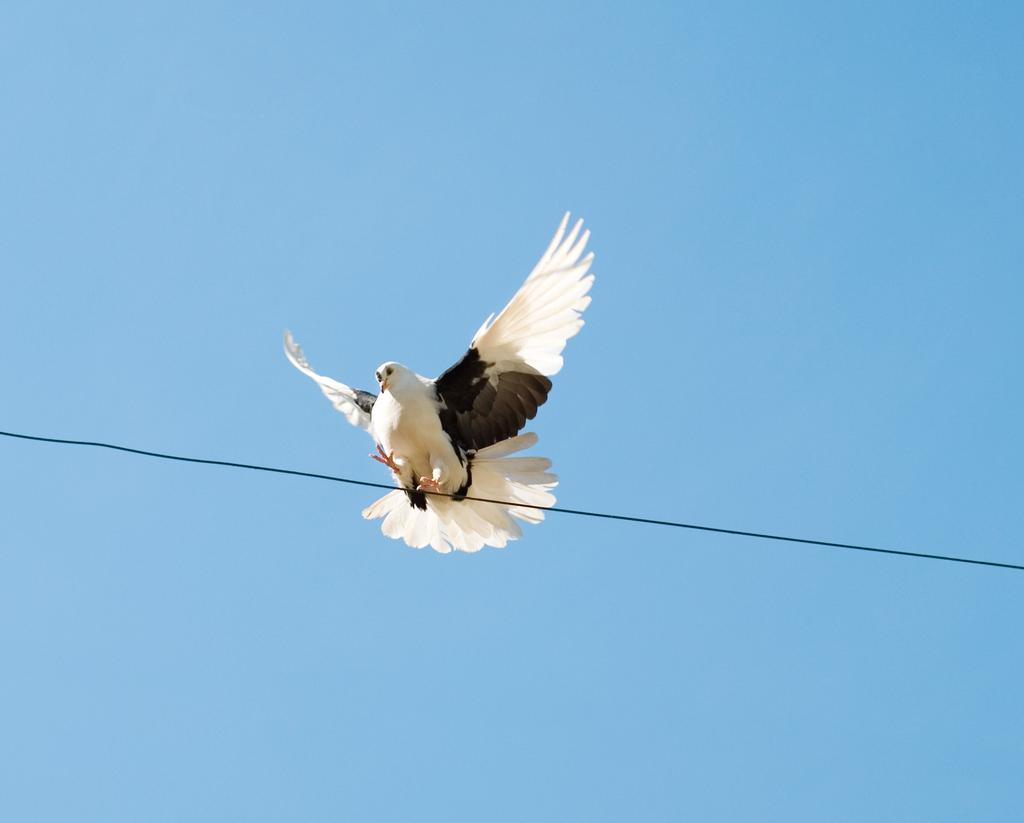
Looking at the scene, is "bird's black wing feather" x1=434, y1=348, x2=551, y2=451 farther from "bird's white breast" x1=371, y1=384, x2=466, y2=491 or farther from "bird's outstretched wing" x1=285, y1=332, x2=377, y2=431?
"bird's outstretched wing" x1=285, y1=332, x2=377, y2=431

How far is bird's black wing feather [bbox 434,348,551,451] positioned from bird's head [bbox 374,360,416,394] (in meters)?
0.25

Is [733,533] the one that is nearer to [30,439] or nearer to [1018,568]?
[1018,568]

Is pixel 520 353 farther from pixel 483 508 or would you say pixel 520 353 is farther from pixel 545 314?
pixel 483 508

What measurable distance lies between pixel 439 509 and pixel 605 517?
3.42m

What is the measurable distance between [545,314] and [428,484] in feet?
4.54

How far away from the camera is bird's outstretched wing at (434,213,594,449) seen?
8.48m

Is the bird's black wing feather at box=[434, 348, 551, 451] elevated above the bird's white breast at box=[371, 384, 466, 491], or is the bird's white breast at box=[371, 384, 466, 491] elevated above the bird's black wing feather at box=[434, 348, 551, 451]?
the bird's black wing feather at box=[434, 348, 551, 451]

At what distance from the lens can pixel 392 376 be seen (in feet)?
28.9

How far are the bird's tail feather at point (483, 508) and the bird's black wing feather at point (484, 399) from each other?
118 mm

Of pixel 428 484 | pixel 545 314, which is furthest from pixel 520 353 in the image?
pixel 428 484

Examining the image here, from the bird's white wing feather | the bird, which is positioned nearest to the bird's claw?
the bird

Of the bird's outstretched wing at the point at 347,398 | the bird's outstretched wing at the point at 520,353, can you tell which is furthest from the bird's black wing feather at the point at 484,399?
the bird's outstretched wing at the point at 347,398

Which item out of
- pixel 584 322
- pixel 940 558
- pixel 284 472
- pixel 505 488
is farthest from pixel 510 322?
pixel 940 558

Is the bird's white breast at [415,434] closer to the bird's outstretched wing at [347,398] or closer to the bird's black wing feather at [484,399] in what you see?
the bird's black wing feather at [484,399]
